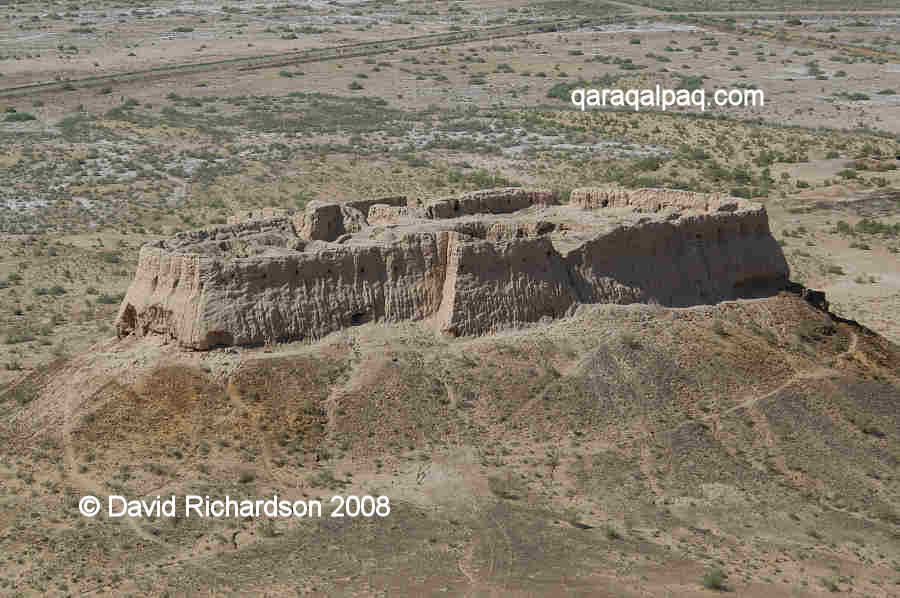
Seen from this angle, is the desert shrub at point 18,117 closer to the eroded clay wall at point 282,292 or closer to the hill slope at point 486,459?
the hill slope at point 486,459

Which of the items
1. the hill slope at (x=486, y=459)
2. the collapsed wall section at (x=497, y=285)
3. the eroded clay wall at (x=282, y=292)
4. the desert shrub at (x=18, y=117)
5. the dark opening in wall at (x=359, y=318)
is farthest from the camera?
the desert shrub at (x=18, y=117)

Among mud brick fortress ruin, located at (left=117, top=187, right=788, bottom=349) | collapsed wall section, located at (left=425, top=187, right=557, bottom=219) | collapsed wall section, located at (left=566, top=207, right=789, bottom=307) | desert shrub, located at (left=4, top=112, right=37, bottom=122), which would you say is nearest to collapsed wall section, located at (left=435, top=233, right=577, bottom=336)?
mud brick fortress ruin, located at (left=117, top=187, right=788, bottom=349)

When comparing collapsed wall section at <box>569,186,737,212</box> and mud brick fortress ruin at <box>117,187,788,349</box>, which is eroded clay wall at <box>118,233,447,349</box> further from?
collapsed wall section at <box>569,186,737,212</box>

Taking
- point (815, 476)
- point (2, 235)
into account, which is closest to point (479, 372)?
point (815, 476)

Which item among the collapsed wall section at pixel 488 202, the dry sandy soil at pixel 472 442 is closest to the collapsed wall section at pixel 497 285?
the dry sandy soil at pixel 472 442

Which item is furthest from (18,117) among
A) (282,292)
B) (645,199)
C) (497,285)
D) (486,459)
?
(486,459)

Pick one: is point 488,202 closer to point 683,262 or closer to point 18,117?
point 683,262

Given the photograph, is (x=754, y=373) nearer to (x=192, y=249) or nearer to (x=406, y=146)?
(x=192, y=249)

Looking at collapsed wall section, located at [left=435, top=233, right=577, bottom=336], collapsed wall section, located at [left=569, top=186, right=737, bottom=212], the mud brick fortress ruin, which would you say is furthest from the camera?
collapsed wall section, located at [left=569, top=186, right=737, bottom=212]
